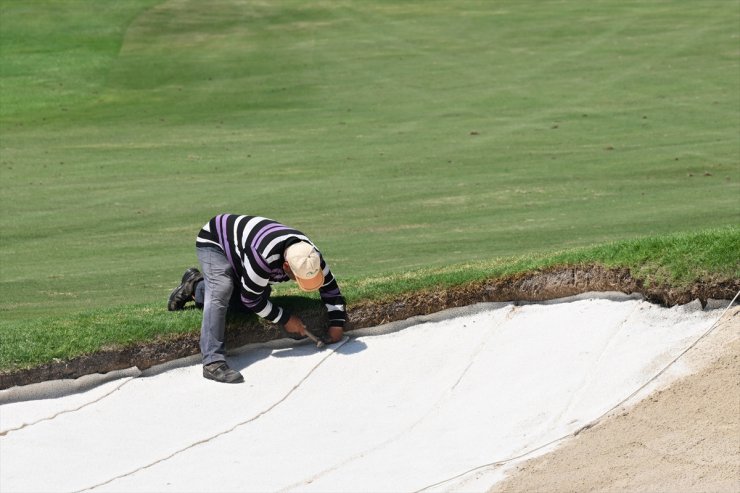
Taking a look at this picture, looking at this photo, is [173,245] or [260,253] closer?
[260,253]

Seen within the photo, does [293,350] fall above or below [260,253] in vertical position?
below

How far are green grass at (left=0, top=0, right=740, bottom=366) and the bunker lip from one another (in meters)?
1.42

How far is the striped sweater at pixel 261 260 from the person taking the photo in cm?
998

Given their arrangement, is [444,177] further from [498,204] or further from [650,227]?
[650,227]

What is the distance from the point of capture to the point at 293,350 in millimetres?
10484

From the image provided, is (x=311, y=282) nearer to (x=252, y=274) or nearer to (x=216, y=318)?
(x=252, y=274)

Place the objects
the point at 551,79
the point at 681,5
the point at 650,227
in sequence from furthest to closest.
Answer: the point at 681,5, the point at 551,79, the point at 650,227

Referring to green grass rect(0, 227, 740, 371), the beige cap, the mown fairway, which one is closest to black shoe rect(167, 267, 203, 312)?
green grass rect(0, 227, 740, 371)

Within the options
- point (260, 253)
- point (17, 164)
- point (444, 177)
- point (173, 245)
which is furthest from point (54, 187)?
point (260, 253)

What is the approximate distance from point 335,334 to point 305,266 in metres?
0.97

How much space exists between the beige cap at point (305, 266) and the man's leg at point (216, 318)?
0.81 metres

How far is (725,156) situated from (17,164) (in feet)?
42.6

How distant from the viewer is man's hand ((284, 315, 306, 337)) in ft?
33.9

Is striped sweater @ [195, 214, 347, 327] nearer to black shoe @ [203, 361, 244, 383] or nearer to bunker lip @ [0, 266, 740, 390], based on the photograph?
bunker lip @ [0, 266, 740, 390]
